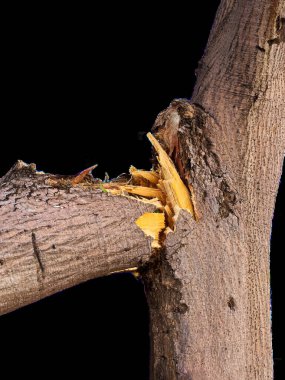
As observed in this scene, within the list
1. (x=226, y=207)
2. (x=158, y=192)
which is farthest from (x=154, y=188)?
(x=226, y=207)

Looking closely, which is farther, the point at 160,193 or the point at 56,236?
the point at 160,193

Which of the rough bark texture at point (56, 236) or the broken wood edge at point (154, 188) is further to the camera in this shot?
the broken wood edge at point (154, 188)

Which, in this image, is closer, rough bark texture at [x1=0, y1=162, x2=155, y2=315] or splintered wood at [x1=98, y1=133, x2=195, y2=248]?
rough bark texture at [x1=0, y1=162, x2=155, y2=315]

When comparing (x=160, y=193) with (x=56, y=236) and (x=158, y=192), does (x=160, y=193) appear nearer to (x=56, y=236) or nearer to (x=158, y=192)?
(x=158, y=192)

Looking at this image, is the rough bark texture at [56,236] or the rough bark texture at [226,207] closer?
the rough bark texture at [56,236]
